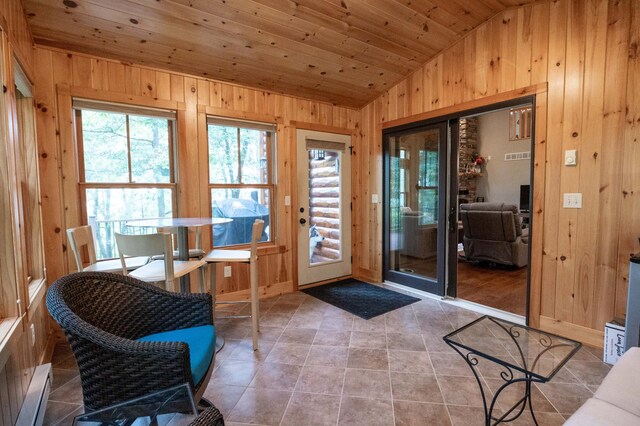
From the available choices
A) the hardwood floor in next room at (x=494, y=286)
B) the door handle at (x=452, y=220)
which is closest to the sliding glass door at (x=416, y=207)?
the door handle at (x=452, y=220)

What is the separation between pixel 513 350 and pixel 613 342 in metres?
1.25

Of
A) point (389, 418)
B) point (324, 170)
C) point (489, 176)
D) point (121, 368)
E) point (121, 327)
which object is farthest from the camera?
point (489, 176)

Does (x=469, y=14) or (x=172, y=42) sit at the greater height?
(x=469, y=14)

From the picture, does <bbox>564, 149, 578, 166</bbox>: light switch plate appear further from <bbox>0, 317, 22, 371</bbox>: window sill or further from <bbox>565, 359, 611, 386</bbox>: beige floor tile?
<bbox>0, 317, 22, 371</bbox>: window sill

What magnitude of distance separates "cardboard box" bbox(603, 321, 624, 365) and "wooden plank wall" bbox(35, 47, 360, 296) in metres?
3.02

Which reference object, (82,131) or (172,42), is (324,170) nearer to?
(172,42)

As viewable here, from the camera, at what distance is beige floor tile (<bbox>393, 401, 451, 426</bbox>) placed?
5.70 feet

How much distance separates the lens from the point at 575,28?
2576 millimetres

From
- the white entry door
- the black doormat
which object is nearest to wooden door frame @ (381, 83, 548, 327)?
the black doormat

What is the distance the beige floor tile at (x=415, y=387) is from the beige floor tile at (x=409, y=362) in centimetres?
6

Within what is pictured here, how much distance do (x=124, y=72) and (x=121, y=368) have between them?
2699mm

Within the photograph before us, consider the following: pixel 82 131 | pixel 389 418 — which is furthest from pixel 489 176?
pixel 82 131

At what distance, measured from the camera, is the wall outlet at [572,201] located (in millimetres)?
2609

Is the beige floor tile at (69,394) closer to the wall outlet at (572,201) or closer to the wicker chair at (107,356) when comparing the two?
the wicker chair at (107,356)
